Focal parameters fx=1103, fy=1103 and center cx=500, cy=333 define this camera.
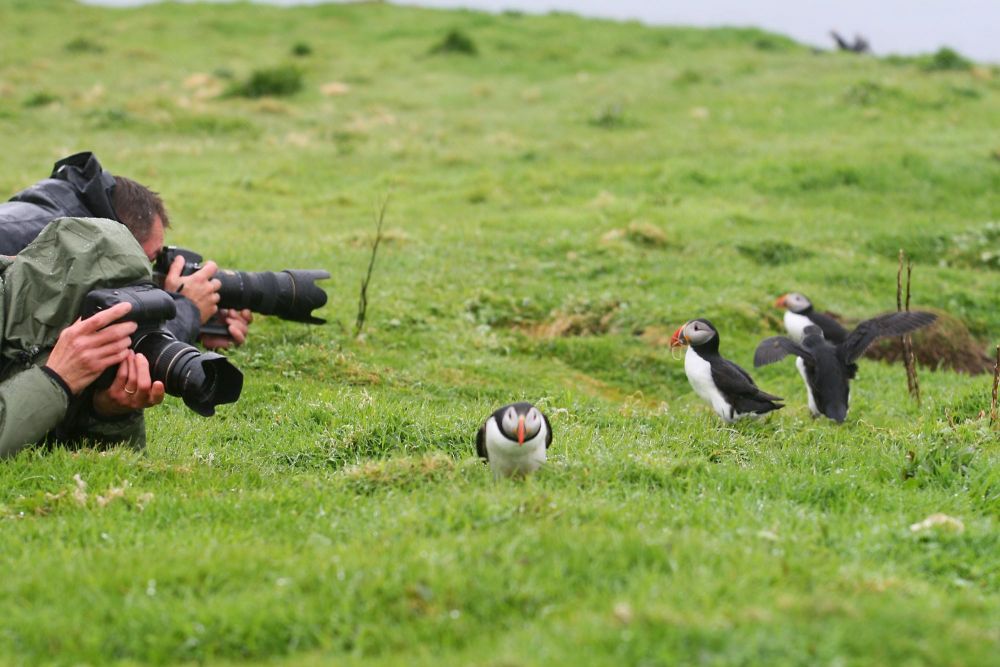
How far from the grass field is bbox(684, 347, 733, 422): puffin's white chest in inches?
13.0

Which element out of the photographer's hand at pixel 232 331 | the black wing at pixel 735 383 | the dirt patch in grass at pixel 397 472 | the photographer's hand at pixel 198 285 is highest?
the photographer's hand at pixel 198 285

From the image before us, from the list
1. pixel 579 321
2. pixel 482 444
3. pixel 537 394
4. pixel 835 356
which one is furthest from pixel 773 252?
pixel 482 444

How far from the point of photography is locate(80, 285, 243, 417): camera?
19.5 feet

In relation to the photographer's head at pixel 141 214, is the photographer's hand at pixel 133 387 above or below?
below

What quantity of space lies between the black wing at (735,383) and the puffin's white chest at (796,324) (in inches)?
83.7

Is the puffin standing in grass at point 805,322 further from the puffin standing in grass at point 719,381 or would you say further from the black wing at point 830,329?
the puffin standing in grass at point 719,381

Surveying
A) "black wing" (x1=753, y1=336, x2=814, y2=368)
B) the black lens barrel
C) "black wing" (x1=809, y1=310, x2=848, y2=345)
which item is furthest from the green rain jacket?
"black wing" (x1=809, y1=310, x2=848, y2=345)

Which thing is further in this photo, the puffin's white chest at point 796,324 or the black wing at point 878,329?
the puffin's white chest at point 796,324

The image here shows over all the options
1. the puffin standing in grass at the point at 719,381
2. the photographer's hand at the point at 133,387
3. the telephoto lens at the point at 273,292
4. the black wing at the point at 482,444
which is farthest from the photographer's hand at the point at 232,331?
the puffin standing in grass at the point at 719,381

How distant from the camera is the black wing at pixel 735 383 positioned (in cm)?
802

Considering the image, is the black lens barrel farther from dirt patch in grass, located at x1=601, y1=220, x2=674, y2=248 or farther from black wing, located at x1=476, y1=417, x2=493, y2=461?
dirt patch in grass, located at x1=601, y1=220, x2=674, y2=248

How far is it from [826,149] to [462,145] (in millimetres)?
6670

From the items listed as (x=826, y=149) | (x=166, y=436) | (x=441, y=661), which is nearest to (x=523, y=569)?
(x=441, y=661)

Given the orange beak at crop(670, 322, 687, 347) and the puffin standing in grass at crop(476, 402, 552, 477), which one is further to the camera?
the orange beak at crop(670, 322, 687, 347)
